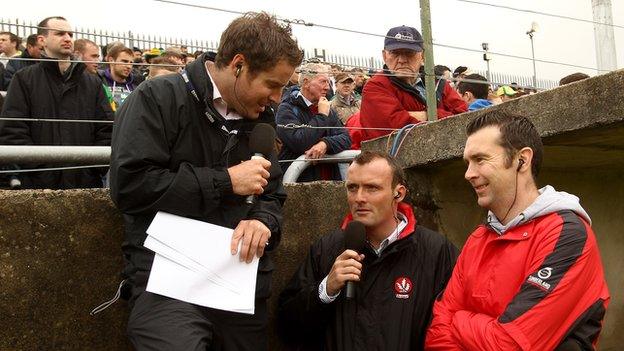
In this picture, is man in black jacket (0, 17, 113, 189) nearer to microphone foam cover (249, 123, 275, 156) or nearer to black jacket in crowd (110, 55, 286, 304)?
black jacket in crowd (110, 55, 286, 304)

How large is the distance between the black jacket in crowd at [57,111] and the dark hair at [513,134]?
2.68 meters

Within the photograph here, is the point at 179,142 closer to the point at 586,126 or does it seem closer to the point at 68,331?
the point at 68,331

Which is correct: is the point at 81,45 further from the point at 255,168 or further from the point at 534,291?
the point at 534,291

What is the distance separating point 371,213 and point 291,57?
1146mm

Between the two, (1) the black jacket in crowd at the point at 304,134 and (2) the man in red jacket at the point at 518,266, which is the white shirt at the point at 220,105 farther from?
(1) the black jacket in crowd at the point at 304,134

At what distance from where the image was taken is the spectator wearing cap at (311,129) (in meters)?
5.49

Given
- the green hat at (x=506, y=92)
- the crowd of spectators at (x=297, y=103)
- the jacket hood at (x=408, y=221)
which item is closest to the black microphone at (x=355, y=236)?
the jacket hood at (x=408, y=221)

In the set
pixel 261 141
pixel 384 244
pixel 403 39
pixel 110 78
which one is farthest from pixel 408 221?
pixel 110 78

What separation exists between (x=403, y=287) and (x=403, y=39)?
88.5 inches

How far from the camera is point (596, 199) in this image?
6059 mm

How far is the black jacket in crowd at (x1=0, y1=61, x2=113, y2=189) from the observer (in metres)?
4.78

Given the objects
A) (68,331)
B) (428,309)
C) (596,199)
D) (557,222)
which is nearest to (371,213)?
(428,309)

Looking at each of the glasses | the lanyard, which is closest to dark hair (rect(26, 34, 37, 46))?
the glasses

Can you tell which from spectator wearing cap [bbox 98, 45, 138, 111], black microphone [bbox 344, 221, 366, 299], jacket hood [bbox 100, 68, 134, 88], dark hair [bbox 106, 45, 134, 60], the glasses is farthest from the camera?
dark hair [bbox 106, 45, 134, 60]
